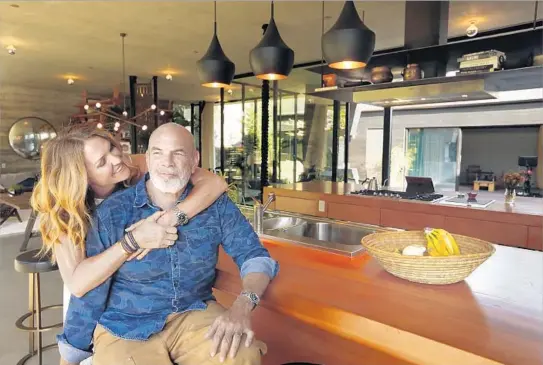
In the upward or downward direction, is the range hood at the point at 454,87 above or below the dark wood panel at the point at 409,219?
above

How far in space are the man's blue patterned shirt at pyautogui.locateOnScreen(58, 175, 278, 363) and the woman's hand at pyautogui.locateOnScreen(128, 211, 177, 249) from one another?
0.06m

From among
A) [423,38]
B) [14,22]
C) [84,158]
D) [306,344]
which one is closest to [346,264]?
[306,344]

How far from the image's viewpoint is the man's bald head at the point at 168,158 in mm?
1429

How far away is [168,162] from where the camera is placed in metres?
1.43

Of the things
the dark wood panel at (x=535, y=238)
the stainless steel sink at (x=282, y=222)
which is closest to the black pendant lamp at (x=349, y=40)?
the stainless steel sink at (x=282, y=222)

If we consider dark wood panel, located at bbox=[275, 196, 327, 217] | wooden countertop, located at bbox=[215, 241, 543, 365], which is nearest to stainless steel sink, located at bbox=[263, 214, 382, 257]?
wooden countertop, located at bbox=[215, 241, 543, 365]

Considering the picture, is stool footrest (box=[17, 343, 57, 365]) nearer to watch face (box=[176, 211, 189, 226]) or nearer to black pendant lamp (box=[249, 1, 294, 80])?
watch face (box=[176, 211, 189, 226])

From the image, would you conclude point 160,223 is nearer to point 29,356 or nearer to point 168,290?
point 168,290

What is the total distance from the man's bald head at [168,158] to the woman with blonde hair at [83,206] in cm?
9

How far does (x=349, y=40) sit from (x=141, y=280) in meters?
1.63

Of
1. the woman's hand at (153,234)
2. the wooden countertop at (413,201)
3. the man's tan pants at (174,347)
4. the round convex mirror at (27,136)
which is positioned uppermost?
the round convex mirror at (27,136)

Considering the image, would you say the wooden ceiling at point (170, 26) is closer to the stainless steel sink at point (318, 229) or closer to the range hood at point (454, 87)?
the range hood at point (454, 87)

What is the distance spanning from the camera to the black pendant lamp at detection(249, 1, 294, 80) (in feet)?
7.99

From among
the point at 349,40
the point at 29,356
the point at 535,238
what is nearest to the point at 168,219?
the point at 349,40
